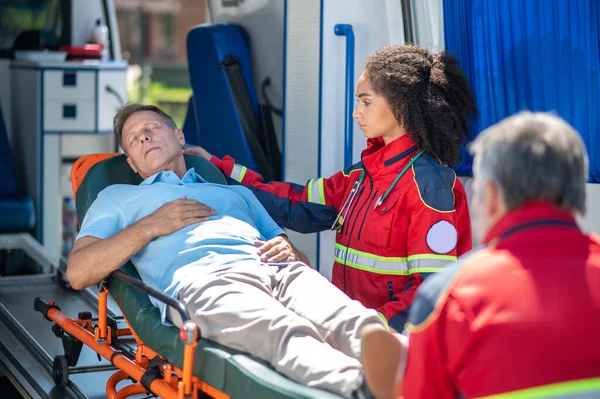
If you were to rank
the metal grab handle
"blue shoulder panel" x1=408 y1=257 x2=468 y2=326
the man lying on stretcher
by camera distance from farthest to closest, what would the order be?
the metal grab handle → the man lying on stretcher → "blue shoulder panel" x1=408 y1=257 x2=468 y2=326

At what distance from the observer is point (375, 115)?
3174mm

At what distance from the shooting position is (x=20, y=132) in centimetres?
666

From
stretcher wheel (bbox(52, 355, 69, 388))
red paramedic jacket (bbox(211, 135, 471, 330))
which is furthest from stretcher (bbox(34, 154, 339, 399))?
red paramedic jacket (bbox(211, 135, 471, 330))

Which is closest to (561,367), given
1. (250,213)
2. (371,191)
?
(371,191)

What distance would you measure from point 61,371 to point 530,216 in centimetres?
227

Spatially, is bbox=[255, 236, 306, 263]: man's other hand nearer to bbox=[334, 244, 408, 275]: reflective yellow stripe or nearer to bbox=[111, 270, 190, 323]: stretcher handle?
bbox=[334, 244, 408, 275]: reflective yellow stripe

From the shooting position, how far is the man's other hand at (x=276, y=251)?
3.04 meters

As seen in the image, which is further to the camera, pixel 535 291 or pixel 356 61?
pixel 356 61

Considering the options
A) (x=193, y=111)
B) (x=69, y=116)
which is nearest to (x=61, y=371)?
(x=193, y=111)

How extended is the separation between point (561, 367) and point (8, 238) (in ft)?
14.5

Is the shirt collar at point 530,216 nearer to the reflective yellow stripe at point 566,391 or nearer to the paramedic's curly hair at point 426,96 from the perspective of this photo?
the reflective yellow stripe at point 566,391

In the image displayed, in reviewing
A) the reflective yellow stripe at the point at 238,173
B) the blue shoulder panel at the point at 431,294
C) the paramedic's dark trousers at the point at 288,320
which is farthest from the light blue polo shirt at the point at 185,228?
the blue shoulder panel at the point at 431,294

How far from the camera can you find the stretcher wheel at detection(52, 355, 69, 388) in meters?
3.36

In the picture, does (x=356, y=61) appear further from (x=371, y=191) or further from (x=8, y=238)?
(x=8, y=238)
